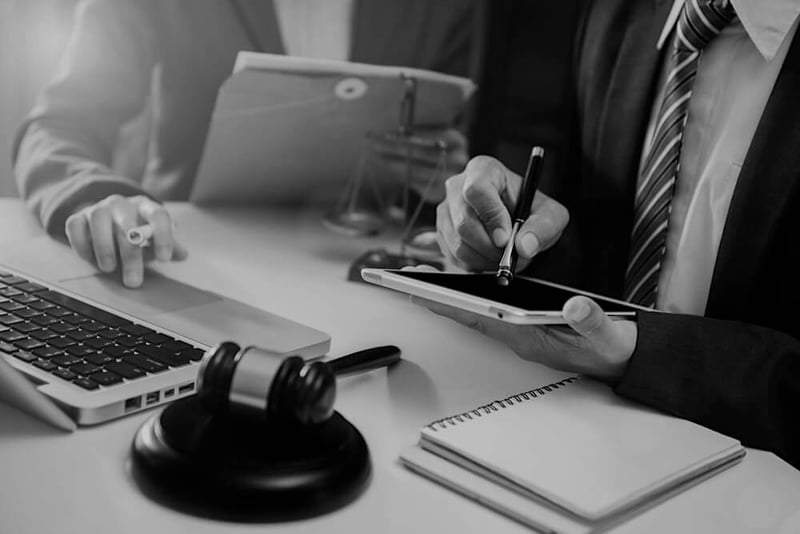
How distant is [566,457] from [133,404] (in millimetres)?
361

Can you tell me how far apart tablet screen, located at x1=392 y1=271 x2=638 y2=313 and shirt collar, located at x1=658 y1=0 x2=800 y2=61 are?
40cm

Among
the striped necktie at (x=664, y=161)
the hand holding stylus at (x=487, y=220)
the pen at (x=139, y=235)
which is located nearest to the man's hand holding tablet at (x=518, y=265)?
the hand holding stylus at (x=487, y=220)

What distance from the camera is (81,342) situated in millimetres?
774

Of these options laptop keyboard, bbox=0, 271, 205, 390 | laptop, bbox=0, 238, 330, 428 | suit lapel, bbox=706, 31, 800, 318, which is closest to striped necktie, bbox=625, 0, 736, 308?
suit lapel, bbox=706, 31, 800, 318

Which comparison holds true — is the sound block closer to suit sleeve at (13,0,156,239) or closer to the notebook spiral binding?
the notebook spiral binding

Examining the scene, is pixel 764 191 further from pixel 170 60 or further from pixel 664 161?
pixel 170 60

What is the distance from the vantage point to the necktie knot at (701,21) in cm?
109

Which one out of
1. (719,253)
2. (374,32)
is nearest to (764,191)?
(719,253)

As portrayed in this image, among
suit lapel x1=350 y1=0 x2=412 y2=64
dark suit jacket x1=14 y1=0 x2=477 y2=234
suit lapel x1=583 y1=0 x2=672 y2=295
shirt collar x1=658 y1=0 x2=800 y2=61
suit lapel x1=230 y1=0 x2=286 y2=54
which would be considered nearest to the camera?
shirt collar x1=658 y1=0 x2=800 y2=61

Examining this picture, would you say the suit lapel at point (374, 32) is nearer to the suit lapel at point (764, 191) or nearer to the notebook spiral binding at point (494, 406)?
the suit lapel at point (764, 191)

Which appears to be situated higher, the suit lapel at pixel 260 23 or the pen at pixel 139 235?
the suit lapel at pixel 260 23

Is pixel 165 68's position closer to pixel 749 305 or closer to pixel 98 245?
pixel 98 245

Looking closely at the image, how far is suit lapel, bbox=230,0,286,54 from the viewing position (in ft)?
6.26

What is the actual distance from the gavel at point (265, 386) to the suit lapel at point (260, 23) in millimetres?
1416
